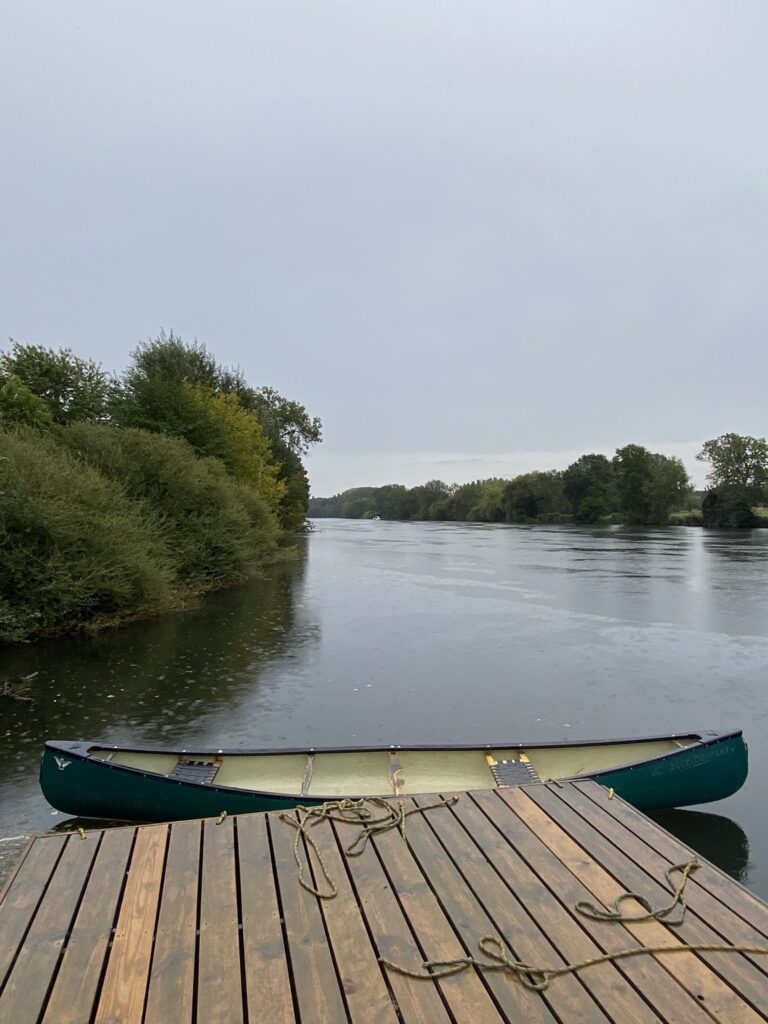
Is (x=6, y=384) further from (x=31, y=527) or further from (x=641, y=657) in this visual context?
(x=641, y=657)

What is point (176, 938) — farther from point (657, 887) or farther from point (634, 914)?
point (657, 887)

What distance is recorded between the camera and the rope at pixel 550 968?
2514 millimetres

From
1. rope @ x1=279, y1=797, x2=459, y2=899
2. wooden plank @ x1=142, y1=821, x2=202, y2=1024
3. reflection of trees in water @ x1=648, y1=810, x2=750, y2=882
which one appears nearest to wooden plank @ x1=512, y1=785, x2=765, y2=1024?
rope @ x1=279, y1=797, x2=459, y2=899

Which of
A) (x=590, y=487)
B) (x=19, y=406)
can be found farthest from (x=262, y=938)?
(x=590, y=487)

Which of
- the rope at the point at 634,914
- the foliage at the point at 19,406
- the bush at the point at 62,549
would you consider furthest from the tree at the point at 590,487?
the rope at the point at 634,914

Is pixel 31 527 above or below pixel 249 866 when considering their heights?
above

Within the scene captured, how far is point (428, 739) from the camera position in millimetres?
8359

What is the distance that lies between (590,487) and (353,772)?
107252mm

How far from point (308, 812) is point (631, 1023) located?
2079mm

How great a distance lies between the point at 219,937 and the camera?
8.91 feet

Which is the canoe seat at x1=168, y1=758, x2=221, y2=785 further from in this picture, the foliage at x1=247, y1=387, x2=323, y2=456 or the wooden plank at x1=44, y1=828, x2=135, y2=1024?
the foliage at x1=247, y1=387, x2=323, y2=456

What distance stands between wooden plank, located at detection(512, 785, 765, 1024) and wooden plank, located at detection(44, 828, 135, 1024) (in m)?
2.15

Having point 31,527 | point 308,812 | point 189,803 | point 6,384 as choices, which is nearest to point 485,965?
point 308,812

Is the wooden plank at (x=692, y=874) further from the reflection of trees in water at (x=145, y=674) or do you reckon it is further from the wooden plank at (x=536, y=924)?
the reflection of trees in water at (x=145, y=674)
